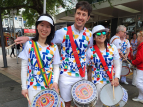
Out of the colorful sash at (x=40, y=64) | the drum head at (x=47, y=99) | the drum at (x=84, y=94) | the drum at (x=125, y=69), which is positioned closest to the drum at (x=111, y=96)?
the drum at (x=84, y=94)

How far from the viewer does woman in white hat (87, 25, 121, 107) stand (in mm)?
2061

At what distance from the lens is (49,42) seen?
1.81 m

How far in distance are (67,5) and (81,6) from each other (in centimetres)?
479

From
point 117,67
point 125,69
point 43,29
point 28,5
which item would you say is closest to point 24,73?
point 43,29

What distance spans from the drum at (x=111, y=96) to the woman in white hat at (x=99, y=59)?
11 cm

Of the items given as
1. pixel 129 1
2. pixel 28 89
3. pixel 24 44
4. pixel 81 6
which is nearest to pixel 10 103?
pixel 28 89

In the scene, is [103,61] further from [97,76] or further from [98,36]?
[98,36]

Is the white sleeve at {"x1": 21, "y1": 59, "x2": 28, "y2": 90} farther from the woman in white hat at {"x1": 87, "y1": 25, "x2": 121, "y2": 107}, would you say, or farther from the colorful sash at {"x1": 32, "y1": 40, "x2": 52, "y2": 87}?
the woman in white hat at {"x1": 87, "y1": 25, "x2": 121, "y2": 107}

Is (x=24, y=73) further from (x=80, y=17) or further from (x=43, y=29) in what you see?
(x=80, y=17)

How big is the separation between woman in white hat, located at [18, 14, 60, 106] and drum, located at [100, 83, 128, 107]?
30.9 inches

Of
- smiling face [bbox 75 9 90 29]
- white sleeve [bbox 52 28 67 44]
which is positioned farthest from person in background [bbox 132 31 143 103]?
white sleeve [bbox 52 28 67 44]

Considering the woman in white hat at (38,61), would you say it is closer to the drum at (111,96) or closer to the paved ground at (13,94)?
the drum at (111,96)

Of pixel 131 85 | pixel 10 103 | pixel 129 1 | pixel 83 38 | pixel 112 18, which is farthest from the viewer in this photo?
pixel 112 18

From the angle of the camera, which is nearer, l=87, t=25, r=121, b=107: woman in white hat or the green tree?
l=87, t=25, r=121, b=107: woman in white hat
